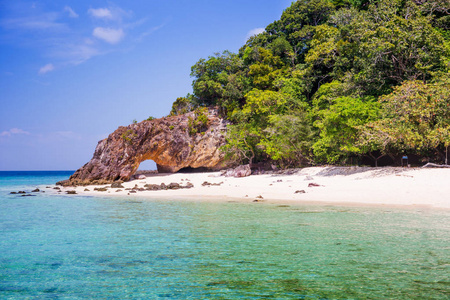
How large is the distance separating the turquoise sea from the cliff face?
21.8 m

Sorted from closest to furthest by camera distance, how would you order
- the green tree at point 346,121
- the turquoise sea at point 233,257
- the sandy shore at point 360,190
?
the turquoise sea at point 233,257, the sandy shore at point 360,190, the green tree at point 346,121

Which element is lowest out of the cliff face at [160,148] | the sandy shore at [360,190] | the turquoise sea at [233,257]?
the turquoise sea at [233,257]

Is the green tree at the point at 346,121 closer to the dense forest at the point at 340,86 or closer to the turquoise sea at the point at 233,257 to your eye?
the dense forest at the point at 340,86

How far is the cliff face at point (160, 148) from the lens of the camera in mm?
33156

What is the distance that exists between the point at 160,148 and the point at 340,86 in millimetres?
19742

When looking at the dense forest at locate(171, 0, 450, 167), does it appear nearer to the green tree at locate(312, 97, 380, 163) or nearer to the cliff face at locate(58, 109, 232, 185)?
the green tree at locate(312, 97, 380, 163)

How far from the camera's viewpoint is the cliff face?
33.2 metres

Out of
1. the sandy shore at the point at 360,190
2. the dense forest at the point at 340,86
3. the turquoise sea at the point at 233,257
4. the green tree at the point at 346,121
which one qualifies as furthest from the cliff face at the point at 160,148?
the turquoise sea at the point at 233,257

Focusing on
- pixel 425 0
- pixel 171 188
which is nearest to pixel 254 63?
pixel 425 0

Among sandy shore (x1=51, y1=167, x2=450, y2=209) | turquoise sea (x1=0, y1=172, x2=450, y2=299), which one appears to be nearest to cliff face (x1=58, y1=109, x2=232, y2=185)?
sandy shore (x1=51, y1=167, x2=450, y2=209)

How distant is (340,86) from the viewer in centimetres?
2762

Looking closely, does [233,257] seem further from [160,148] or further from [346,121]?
[160,148]

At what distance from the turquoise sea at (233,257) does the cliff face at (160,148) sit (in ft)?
71.6

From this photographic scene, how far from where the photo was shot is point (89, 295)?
4602 millimetres
